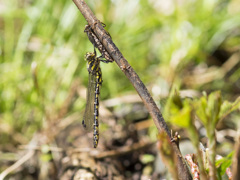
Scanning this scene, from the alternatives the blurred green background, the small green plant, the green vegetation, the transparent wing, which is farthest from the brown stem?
the blurred green background

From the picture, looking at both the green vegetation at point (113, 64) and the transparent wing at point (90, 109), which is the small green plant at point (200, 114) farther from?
the green vegetation at point (113, 64)

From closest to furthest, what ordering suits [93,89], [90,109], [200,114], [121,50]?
1. [200,114]
2. [90,109]
3. [93,89]
4. [121,50]

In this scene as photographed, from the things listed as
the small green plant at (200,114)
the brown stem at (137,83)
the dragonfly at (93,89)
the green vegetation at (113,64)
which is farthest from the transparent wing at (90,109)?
the small green plant at (200,114)

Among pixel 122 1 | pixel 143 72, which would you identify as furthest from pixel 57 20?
pixel 143 72

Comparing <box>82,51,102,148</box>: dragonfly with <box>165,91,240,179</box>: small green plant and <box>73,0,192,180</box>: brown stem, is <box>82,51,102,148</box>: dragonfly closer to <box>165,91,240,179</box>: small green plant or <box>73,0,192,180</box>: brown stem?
<box>73,0,192,180</box>: brown stem

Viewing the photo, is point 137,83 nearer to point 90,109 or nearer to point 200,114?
point 200,114

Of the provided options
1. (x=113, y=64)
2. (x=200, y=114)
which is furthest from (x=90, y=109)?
(x=200, y=114)
